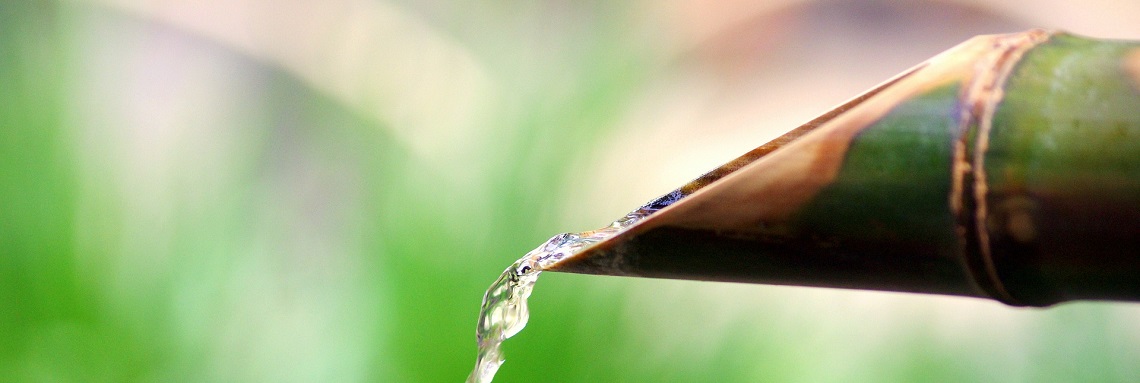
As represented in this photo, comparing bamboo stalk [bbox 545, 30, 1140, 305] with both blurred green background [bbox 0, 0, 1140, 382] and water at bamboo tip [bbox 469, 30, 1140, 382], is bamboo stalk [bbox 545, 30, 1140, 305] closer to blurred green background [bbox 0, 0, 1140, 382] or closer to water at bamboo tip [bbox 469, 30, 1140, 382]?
water at bamboo tip [bbox 469, 30, 1140, 382]

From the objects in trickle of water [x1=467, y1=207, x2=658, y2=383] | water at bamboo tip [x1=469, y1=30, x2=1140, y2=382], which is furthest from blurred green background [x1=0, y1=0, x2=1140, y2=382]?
water at bamboo tip [x1=469, y1=30, x2=1140, y2=382]

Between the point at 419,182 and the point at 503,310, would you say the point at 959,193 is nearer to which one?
the point at 503,310

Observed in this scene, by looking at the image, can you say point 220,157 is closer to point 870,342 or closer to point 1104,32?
point 870,342

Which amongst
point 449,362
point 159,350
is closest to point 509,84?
point 449,362

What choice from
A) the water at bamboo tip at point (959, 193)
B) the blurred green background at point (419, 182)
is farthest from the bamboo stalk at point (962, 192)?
the blurred green background at point (419, 182)

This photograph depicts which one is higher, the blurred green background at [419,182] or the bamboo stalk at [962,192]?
the bamboo stalk at [962,192]

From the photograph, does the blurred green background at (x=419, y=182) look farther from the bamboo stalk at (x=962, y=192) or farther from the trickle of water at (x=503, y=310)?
the bamboo stalk at (x=962, y=192)
